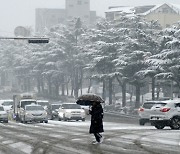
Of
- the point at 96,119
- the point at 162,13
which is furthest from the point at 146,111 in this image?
the point at 162,13

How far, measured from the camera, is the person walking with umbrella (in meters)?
21.2

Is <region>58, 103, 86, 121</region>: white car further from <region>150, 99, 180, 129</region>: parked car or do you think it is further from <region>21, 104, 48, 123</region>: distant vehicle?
<region>150, 99, 180, 129</region>: parked car

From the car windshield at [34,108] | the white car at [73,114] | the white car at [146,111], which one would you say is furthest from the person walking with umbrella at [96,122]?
the white car at [73,114]

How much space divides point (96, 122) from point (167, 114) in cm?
1057

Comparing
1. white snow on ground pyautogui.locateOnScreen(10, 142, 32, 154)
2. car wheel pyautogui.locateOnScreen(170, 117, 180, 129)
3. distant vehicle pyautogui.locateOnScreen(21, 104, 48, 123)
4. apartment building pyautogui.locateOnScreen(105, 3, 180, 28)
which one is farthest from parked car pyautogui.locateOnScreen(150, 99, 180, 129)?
apartment building pyautogui.locateOnScreen(105, 3, 180, 28)

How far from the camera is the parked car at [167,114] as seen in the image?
103 feet

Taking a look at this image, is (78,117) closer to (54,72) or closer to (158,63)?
(158,63)

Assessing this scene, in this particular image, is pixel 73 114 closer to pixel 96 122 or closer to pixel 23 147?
pixel 96 122

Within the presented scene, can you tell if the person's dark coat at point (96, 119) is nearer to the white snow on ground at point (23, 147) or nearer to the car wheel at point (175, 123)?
the white snow on ground at point (23, 147)

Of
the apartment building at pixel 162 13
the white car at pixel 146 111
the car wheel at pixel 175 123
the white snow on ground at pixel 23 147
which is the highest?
the apartment building at pixel 162 13

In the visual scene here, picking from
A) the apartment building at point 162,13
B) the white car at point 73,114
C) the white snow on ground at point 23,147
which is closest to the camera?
the white snow on ground at point 23,147

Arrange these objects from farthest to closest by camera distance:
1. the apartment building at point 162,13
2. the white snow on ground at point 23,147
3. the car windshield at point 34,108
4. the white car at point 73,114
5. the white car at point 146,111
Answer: the apartment building at point 162,13
the white car at point 73,114
the car windshield at point 34,108
the white car at point 146,111
the white snow on ground at point 23,147

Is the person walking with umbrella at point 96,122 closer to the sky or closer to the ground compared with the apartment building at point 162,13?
closer to the ground

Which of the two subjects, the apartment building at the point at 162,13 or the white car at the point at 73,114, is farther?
the apartment building at the point at 162,13
